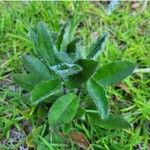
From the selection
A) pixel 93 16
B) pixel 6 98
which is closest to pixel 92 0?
pixel 93 16

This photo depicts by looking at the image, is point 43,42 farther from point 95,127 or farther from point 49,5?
point 49,5

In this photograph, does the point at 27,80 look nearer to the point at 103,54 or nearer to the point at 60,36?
the point at 60,36

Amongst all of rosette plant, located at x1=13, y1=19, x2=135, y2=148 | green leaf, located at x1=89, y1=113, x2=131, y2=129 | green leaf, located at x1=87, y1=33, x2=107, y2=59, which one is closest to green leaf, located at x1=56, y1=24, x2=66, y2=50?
rosette plant, located at x1=13, y1=19, x2=135, y2=148

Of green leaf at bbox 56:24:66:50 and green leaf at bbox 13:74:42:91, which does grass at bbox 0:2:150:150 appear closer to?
green leaf at bbox 13:74:42:91

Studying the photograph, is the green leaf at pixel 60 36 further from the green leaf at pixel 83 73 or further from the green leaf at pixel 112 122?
the green leaf at pixel 112 122

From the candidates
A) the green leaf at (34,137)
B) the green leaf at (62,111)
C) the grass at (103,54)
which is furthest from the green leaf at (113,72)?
the green leaf at (34,137)
